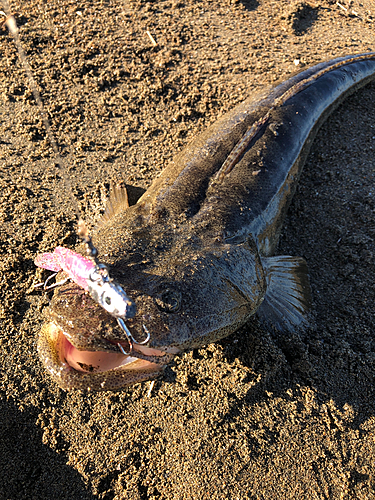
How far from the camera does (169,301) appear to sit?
89.7 inches

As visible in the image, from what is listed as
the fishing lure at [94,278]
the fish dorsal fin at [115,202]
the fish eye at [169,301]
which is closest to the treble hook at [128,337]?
the fishing lure at [94,278]

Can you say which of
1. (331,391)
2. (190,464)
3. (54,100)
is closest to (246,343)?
(331,391)

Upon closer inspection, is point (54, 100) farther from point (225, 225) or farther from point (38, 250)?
point (225, 225)

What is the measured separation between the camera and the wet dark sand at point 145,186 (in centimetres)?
273

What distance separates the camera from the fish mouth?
81.2 inches

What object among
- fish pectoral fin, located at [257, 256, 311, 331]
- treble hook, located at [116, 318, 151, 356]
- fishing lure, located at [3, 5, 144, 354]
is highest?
fishing lure, located at [3, 5, 144, 354]

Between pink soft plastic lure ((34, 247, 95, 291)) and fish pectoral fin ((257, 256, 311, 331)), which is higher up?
pink soft plastic lure ((34, 247, 95, 291))

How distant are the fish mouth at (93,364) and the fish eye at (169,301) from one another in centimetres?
27

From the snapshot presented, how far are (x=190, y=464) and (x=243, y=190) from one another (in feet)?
7.96

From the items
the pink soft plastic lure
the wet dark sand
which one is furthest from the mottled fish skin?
the wet dark sand

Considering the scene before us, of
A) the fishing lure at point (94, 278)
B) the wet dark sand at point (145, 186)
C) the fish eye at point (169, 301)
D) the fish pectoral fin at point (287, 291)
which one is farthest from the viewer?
the fish pectoral fin at point (287, 291)

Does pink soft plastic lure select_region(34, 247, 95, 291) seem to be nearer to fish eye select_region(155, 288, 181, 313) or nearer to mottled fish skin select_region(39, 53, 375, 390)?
mottled fish skin select_region(39, 53, 375, 390)

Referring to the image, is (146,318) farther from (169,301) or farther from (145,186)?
(145,186)

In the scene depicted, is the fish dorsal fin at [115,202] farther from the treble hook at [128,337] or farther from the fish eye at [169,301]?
the treble hook at [128,337]
